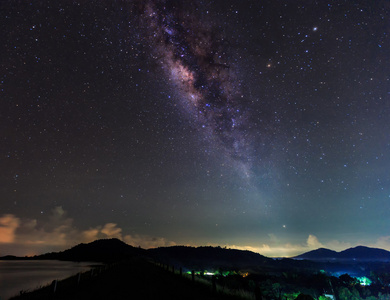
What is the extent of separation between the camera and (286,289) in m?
104

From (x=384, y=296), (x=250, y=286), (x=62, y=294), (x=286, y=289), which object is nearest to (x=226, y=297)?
(x=62, y=294)

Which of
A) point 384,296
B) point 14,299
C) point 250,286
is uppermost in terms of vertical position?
point 14,299

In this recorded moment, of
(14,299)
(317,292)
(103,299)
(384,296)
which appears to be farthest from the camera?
(384,296)

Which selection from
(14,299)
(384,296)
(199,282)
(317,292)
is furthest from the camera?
(384,296)

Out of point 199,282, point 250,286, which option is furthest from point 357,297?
point 199,282

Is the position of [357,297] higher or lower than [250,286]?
lower

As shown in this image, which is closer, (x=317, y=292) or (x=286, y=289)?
(x=286, y=289)

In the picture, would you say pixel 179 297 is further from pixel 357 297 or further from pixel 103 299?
pixel 357 297

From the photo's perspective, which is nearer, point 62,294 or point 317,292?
point 62,294

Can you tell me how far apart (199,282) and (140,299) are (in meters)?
5.57

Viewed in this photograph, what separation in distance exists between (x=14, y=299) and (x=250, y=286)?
93.5 m

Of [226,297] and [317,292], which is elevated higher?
[226,297]

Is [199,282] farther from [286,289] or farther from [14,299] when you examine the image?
[286,289]

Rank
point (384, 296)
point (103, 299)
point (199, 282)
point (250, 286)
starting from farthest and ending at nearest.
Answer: point (384, 296), point (250, 286), point (199, 282), point (103, 299)
